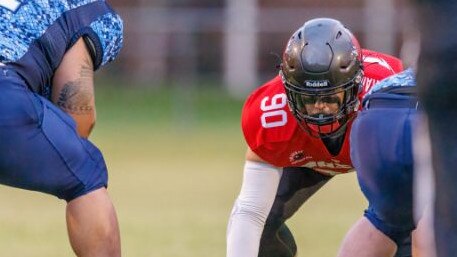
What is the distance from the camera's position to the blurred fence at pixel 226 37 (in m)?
17.3

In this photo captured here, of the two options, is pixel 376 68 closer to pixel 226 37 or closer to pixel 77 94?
pixel 77 94

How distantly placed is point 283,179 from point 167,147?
8.95 m

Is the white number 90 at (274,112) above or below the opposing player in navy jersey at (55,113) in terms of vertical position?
below

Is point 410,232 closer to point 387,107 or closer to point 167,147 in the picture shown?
point 387,107

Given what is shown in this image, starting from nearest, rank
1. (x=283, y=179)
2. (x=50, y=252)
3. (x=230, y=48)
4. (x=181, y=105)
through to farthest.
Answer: (x=283, y=179), (x=50, y=252), (x=181, y=105), (x=230, y=48)

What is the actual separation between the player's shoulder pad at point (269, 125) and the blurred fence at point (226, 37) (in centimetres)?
1158

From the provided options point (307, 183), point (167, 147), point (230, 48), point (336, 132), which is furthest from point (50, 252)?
point (230, 48)

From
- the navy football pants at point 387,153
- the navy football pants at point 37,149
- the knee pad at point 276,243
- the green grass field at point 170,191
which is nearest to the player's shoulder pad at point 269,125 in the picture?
the knee pad at point 276,243

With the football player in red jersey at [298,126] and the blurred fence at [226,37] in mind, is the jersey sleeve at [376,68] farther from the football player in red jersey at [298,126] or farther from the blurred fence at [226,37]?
the blurred fence at [226,37]

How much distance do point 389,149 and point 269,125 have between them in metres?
1.22

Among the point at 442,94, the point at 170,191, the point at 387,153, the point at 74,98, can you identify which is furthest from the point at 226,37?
the point at 442,94

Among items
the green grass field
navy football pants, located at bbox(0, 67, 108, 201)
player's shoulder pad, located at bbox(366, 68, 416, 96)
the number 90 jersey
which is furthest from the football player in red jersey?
the green grass field

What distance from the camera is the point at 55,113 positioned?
4.42 metres

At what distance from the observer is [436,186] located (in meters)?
2.83
